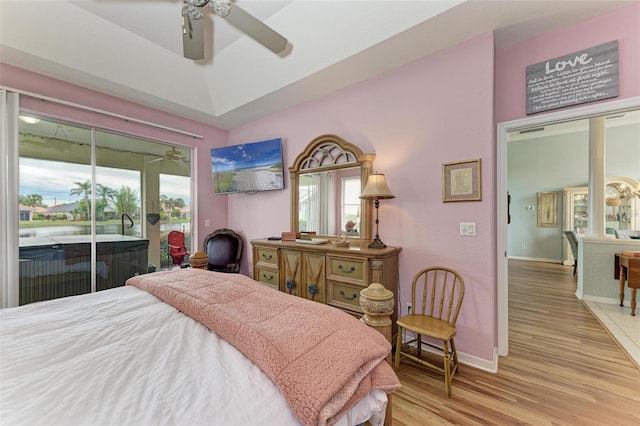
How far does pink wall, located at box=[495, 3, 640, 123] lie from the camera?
1806mm

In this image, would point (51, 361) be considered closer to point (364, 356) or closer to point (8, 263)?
point (364, 356)

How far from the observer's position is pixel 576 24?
1981mm

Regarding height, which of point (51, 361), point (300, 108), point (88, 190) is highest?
point (300, 108)

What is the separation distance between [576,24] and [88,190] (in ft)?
16.1

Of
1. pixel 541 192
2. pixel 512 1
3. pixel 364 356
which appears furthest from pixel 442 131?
pixel 541 192

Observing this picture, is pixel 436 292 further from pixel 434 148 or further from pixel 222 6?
pixel 222 6

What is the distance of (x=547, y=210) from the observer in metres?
6.43

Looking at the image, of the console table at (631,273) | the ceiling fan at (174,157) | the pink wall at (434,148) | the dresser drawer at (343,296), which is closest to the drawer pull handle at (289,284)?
the dresser drawer at (343,296)

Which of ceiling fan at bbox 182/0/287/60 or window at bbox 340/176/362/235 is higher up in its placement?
ceiling fan at bbox 182/0/287/60

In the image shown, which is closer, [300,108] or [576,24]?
[576,24]

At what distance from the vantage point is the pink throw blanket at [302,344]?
2.59 feet

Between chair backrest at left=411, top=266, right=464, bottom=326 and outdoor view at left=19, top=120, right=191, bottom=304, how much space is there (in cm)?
335

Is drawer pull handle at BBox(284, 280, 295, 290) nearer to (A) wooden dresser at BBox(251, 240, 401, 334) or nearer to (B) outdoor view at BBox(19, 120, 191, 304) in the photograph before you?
(A) wooden dresser at BBox(251, 240, 401, 334)

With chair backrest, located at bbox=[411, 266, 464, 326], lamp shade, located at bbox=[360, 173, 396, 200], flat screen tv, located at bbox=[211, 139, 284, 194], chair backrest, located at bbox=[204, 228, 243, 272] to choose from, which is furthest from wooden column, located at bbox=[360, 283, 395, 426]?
chair backrest, located at bbox=[204, 228, 243, 272]
